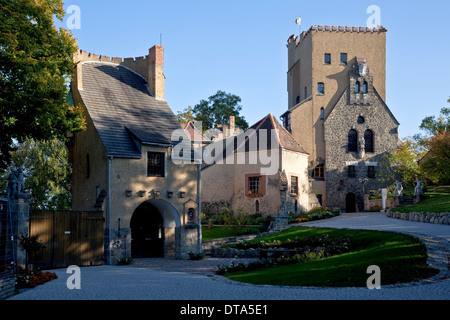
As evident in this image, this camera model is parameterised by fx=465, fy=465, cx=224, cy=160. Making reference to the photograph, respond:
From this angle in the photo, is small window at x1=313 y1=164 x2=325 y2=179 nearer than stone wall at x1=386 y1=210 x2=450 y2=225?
No

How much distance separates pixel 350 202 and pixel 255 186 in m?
12.9

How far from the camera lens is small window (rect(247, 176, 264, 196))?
3797 centimetres

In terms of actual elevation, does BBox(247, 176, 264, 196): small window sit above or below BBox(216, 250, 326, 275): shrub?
above

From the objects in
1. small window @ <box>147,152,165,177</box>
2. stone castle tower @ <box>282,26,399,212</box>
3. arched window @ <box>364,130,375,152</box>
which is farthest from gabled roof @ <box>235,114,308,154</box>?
small window @ <box>147,152,165,177</box>

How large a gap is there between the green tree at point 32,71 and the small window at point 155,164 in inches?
204

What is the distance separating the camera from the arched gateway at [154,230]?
27500 millimetres

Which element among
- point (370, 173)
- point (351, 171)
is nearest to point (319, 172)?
point (351, 171)

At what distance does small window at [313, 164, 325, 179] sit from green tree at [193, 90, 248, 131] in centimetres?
1727

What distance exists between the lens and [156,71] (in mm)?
30516

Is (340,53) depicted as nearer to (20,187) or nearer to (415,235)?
(415,235)

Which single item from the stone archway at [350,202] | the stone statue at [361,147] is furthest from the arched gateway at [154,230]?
the stone statue at [361,147]

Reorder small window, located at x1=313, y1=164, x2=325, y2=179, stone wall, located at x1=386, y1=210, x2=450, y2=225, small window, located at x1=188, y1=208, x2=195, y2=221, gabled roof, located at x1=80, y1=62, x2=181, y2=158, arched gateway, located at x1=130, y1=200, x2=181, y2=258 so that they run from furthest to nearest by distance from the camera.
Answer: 1. small window, located at x1=313, y1=164, x2=325, y2=179
2. small window, located at x1=188, y1=208, x2=195, y2=221
3. arched gateway, located at x1=130, y1=200, x2=181, y2=258
4. gabled roof, located at x1=80, y1=62, x2=181, y2=158
5. stone wall, located at x1=386, y1=210, x2=450, y2=225

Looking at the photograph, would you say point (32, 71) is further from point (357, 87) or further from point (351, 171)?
point (357, 87)

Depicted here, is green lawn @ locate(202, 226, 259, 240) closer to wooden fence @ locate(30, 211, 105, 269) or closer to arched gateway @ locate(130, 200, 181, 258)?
arched gateway @ locate(130, 200, 181, 258)
